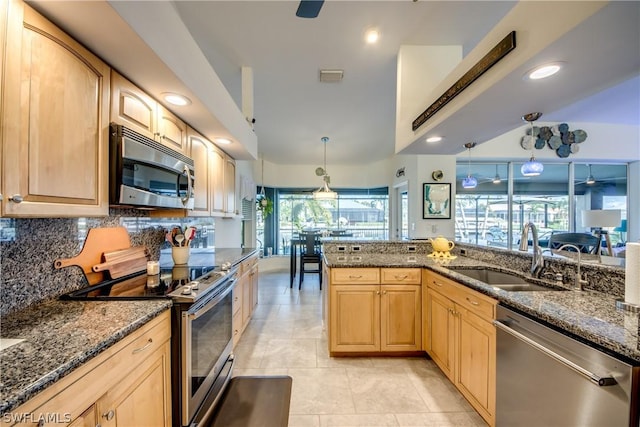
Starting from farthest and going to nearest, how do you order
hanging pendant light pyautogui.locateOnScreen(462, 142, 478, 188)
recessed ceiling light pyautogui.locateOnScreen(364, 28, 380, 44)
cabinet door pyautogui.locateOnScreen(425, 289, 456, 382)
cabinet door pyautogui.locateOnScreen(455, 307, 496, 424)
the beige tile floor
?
hanging pendant light pyautogui.locateOnScreen(462, 142, 478, 188) → recessed ceiling light pyautogui.locateOnScreen(364, 28, 380, 44) → cabinet door pyautogui.locateOnScreen(425, 289, 456, 382) → the beige tile floor → cabinet door pyautogui.locateOnScreen(455, 307, 496, 424)

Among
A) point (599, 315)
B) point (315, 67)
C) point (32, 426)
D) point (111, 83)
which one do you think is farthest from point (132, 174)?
point (599, 315)

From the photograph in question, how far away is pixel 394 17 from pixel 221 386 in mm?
3183

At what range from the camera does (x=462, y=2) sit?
2.02 metres

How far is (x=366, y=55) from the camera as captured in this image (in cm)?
261

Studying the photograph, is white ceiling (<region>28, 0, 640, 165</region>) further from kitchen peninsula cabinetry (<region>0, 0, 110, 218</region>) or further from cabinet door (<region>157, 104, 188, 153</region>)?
cabinet door (<region>157, 104, 188, 153</region>)

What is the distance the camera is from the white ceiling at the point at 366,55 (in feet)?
3.81

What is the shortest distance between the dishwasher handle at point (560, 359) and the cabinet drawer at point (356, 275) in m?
1.05

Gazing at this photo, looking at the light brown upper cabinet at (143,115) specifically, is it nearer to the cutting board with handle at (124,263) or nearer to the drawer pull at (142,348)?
the cutting board with handle at (124,263)

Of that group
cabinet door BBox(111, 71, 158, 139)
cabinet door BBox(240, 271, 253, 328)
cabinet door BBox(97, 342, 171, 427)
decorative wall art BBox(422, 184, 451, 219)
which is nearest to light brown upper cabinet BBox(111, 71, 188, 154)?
cabinet door BBox(111, 71, 158, 139)

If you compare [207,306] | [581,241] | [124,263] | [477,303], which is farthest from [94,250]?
[581,241]

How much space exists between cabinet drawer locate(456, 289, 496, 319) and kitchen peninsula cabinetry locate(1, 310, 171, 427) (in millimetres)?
1849

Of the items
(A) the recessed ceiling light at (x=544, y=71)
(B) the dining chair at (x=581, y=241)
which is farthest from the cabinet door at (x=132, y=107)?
(B) the dining chair at (x=581, y=241)

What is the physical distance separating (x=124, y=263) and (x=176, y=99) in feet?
3.87

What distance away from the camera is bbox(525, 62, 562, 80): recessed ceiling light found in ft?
4.38
